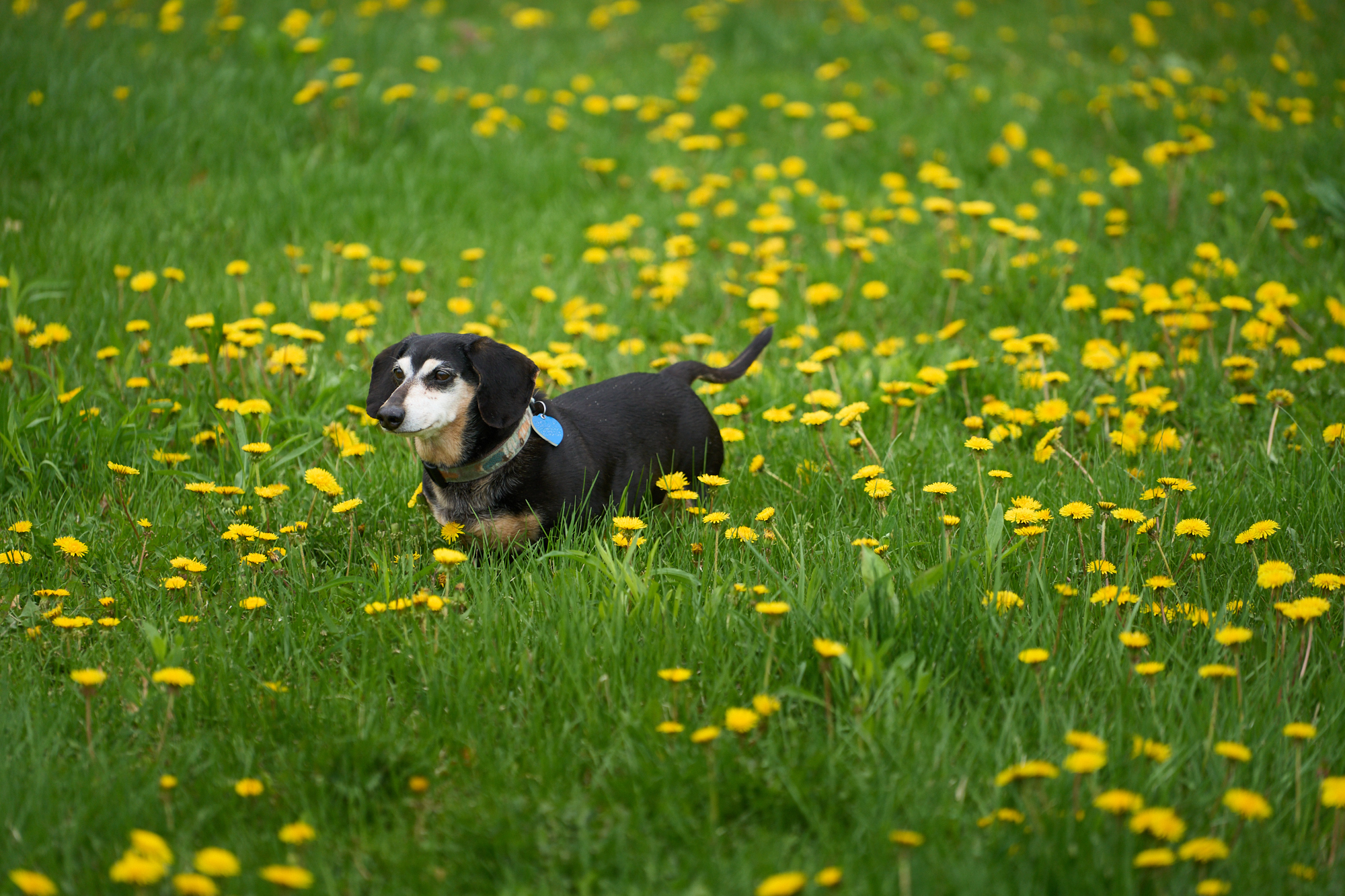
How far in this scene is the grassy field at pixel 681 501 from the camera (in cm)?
212

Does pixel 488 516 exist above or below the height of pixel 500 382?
below

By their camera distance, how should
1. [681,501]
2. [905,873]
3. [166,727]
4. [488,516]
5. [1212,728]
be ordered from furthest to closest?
[681,501], [488,516], [166,727], [1212,728], [905,873]

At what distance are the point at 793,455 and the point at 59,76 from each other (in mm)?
5887

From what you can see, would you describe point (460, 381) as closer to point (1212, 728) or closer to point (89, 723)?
point (89, 723)

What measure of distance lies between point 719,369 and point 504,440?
1.07 metres

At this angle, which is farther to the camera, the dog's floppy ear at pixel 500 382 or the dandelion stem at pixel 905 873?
the dog's floppy ear at pixel 500 382

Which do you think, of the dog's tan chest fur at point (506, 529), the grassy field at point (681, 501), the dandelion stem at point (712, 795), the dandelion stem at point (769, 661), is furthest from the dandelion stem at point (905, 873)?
the dog's tan chest fur at point (506, 529)

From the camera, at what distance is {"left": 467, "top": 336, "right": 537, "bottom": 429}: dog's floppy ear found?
3.13m

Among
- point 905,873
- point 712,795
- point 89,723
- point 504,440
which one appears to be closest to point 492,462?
point 504,440

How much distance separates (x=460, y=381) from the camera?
10.4ft

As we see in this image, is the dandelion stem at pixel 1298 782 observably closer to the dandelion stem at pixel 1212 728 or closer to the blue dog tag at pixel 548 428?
the dandelion stem at pixel 1212 728

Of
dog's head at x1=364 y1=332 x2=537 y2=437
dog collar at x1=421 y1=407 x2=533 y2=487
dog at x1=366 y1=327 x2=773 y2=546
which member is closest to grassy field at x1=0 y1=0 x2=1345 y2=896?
dog at x1=366 y1=327 x2=773 y2=546

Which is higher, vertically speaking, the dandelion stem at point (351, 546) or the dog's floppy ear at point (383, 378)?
the dog's floppy ear at point (383, 378)

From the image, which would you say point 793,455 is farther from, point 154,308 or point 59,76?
point 59,76
